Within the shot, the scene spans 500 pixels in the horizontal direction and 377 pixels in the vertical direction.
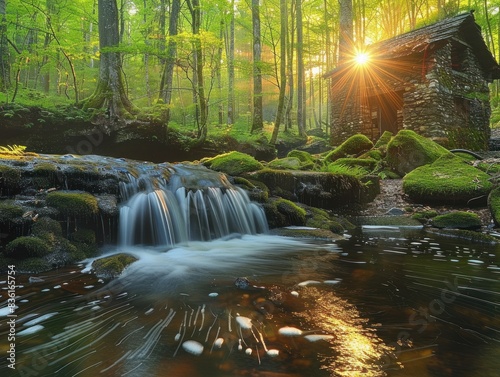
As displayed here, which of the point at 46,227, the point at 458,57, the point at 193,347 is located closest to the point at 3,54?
the point at 46,227

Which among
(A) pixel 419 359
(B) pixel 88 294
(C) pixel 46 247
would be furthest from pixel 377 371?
(C) pixel 46 247

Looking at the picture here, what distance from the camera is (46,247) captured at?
4.11m

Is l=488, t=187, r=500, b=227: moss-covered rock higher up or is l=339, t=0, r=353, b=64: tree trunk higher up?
l=339, t=0, r=353, b=64: tree trunk

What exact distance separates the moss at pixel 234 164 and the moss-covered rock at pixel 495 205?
18.2 ft

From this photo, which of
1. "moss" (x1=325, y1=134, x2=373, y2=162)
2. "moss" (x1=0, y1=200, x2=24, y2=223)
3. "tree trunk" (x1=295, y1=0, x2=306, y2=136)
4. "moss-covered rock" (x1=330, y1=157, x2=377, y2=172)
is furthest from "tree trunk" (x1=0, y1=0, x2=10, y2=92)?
"tree trunk" (x1=295, y1=0, x2=306, y2=136)

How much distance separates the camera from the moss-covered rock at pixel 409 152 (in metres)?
10.3

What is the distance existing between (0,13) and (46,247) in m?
13.8

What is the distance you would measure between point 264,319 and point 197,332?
0.53 meters

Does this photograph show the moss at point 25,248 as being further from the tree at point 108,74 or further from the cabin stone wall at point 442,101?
the cabin stone wall at point 442,101

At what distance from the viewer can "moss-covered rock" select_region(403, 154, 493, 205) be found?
26.0ft

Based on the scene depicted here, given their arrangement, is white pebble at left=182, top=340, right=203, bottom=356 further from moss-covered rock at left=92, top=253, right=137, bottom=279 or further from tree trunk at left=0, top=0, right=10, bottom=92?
tree trunk at left=0, top=0, right=10, bottom=92

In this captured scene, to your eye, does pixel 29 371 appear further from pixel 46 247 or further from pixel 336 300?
pixel 46 247

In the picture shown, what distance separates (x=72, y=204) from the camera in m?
4.73

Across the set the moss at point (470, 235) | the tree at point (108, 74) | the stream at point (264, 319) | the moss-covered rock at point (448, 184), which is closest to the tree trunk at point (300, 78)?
the tree at point (108, 74)
